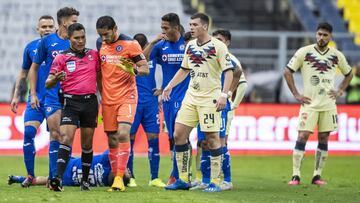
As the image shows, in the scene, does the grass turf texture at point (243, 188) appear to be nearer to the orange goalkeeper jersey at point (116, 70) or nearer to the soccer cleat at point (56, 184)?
the soccer cleat at point (56, 184)

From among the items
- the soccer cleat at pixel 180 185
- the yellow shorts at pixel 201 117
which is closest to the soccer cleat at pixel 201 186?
the soccer cleat at pixel 180 185

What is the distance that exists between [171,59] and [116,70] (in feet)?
5.88

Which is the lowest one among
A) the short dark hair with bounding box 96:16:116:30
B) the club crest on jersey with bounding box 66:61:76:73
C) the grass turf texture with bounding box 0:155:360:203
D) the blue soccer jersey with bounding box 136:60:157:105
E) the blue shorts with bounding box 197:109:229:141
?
the grass turf texture with bounding box 0:155:360:203

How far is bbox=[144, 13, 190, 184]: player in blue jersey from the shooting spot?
14328 mm

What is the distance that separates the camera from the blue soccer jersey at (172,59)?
14477mm

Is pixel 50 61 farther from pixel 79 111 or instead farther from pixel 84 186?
pixel 84 186

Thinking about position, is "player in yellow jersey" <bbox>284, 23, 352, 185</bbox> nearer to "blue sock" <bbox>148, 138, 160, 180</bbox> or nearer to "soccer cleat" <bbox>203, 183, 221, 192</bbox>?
"blue sock" <bbox>148, 138, 160, 180</bbox>

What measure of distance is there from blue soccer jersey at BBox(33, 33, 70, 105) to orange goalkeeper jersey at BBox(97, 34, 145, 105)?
0.64 m

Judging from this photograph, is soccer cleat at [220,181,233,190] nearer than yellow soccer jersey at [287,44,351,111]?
Yes

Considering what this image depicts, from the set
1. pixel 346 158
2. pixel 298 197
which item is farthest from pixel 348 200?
pixel 346 158

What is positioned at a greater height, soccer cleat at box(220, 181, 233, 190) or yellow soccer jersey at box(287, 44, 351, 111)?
yellow soccer jersey at box(287, 44, 351, 111)

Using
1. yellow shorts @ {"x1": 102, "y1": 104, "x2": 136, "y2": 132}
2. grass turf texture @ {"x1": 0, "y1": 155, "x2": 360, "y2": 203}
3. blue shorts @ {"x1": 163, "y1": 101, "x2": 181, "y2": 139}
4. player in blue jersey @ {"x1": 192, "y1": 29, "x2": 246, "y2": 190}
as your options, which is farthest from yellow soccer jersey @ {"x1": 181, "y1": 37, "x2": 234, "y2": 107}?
grass turf texture @ {"x1": 0, "y1": 155, "x2": 360, "y2": 203}

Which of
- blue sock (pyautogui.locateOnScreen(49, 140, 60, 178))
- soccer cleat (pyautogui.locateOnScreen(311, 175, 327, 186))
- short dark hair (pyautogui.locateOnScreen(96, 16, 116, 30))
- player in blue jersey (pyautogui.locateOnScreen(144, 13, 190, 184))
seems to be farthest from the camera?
soccer cleat (pyautogui.locateOnScreen(311, 175, 327, 186))

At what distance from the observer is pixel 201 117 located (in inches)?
517
